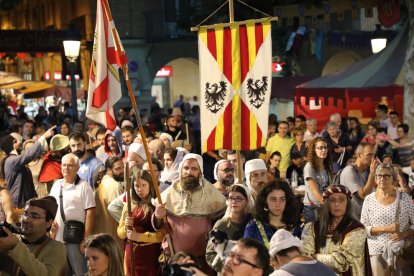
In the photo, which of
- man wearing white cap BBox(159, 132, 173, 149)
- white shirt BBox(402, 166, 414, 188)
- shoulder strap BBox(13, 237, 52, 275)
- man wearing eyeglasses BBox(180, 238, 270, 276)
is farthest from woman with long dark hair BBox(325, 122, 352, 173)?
man wearing eyeglasses BBox(180, 238, 270, 276)

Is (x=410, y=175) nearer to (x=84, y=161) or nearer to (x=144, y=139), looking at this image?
(x=84, y=161)

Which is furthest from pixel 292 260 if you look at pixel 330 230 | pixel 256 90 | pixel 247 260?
pixel 256 90

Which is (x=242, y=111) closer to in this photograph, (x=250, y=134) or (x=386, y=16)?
(x=250, y=134)

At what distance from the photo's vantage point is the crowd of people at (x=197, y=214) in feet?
23.4

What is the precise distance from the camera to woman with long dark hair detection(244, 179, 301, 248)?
8.98 metres

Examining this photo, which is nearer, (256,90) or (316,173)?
(256,90)

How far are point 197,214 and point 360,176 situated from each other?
312 cm

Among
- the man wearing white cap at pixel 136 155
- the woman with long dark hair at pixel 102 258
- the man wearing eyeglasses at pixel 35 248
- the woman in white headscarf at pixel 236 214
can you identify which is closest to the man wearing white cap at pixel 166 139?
the man wearing white cap at pixel 136 155

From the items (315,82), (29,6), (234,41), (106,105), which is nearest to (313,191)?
(234,41)

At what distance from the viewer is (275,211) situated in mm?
9000

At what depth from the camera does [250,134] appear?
11.8 m

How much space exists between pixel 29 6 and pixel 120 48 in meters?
50.1

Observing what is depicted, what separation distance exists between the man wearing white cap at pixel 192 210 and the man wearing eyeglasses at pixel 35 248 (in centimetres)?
227

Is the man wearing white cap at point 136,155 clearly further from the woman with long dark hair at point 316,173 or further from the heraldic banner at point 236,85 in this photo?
the woman with long dark hair at point 316,173
